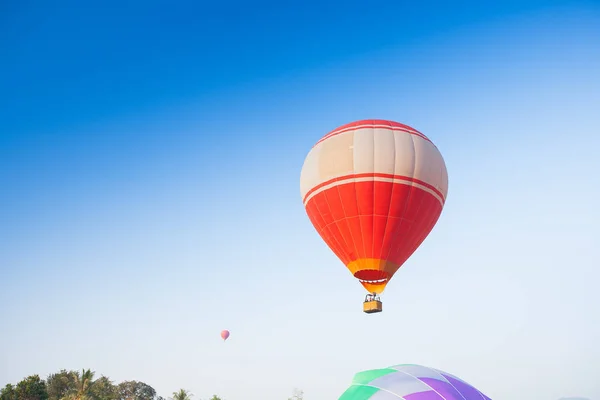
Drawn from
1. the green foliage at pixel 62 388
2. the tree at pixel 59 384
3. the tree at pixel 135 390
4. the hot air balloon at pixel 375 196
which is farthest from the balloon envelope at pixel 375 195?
the tree at pixel 135 390

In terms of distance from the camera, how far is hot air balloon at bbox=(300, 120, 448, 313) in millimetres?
23797

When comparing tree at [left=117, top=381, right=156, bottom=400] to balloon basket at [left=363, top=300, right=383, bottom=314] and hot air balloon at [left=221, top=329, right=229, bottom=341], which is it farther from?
balloon basket at [left=363, top=300, right=383, bottom=314]

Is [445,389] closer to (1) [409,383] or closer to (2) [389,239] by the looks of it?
(1) [409,383]

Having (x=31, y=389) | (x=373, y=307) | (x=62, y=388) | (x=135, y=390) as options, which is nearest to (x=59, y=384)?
(x=62, y=388)

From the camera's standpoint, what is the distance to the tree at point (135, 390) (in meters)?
82.7

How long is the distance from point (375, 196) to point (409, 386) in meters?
8.58

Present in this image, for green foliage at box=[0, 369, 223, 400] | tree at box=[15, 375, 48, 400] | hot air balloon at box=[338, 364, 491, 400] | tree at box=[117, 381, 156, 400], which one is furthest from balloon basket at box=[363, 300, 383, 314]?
tree at box=[117, 381, 156, 400]

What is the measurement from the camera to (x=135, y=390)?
85.1m

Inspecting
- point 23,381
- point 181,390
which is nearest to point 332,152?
point 181,390

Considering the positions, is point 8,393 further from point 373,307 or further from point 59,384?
point 373,307

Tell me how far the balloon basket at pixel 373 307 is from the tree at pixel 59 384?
4657 cm

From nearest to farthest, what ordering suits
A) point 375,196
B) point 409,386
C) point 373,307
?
point 409,386 → point 373,307 → point 375,196

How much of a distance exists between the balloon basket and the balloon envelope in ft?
2.32

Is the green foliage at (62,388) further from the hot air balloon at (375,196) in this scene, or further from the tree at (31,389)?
the hot air balloon at (375,196)
